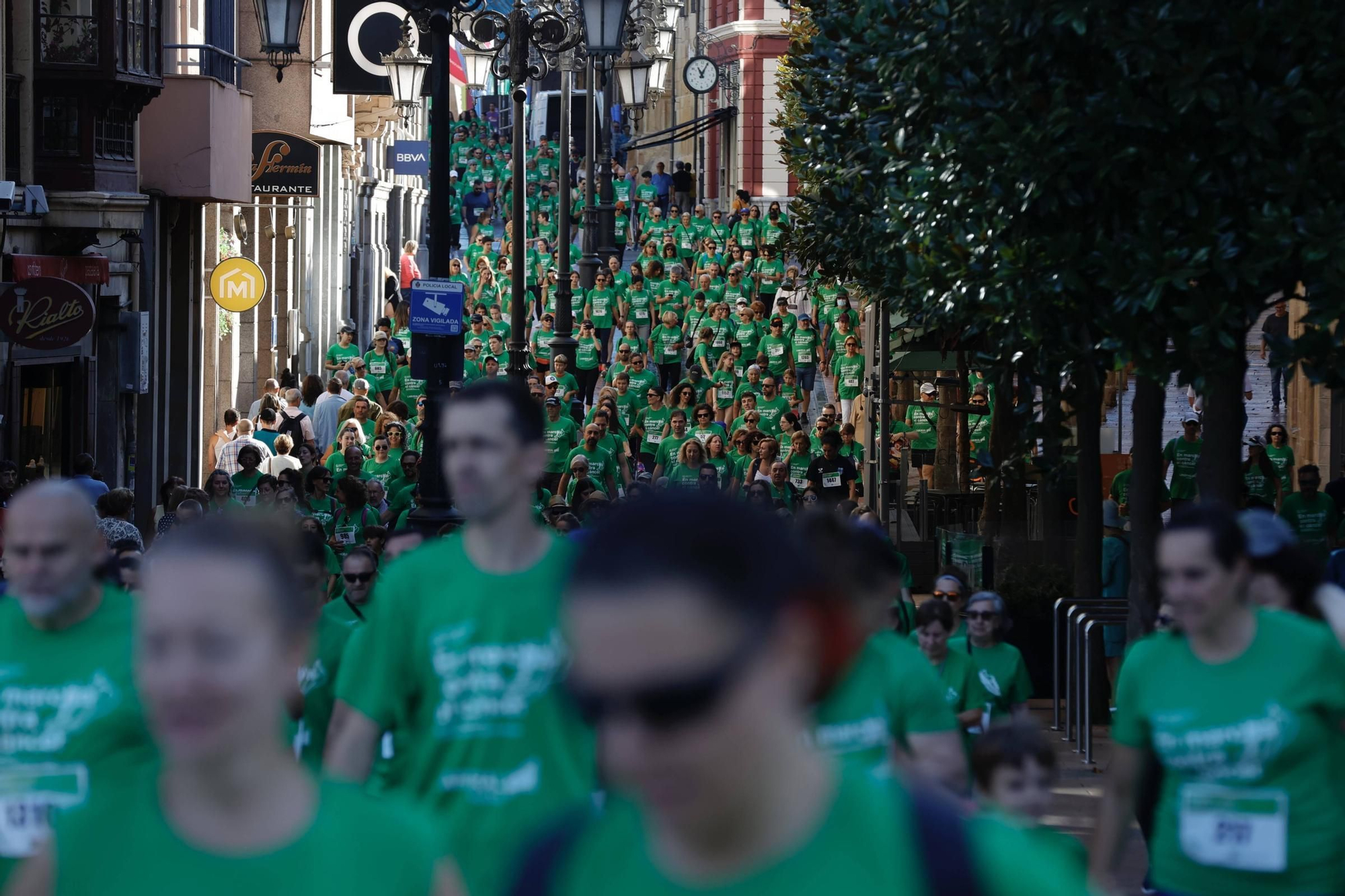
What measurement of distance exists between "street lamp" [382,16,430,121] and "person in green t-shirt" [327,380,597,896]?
17.8 m

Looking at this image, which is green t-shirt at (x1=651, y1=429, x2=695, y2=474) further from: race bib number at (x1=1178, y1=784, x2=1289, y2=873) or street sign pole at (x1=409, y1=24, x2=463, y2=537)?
race bib number at (x1=1178, y1=784, x2=1289, y2=873)

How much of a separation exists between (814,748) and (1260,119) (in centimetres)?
928

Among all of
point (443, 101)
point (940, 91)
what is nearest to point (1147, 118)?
point (940, 91)

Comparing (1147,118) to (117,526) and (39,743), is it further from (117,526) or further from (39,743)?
(39,743)

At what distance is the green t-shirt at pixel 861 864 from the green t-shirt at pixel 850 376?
957 inches

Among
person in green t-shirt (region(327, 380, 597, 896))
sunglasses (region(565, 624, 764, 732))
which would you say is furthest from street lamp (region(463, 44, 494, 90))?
sunglasses (region(565, 624, 764, 732))

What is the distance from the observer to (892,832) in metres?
2.10

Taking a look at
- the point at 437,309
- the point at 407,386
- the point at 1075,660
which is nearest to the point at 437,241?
the point at 437,309

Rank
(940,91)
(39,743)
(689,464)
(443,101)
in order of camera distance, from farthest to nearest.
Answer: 1. (689,464)
2. (443,101)
3. (940,91)
4. (39,743)

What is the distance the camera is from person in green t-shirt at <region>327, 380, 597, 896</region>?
15.4 feet

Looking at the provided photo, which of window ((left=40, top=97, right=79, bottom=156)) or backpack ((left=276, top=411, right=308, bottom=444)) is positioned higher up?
window ((left=40, top=97, right=79, bottom=156))

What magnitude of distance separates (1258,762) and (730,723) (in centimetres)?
365

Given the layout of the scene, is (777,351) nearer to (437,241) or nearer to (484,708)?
(437,241)

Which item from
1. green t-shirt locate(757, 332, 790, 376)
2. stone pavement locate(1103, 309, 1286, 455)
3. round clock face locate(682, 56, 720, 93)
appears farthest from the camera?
round clock face locate(682, 56, 720, 93)
